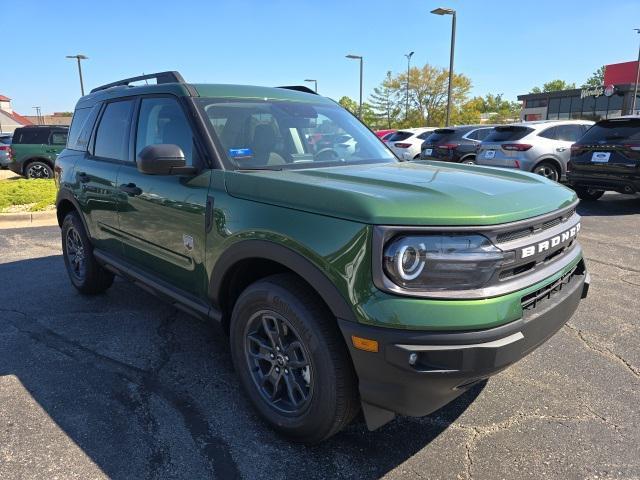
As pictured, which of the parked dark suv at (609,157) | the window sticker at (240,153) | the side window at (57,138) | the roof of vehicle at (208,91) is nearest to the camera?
the window sticker at (240,153)

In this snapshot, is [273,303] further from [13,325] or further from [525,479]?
[13,325]

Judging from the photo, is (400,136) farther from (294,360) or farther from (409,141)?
(294,360)

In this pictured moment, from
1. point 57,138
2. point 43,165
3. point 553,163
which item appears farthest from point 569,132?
point 43,165

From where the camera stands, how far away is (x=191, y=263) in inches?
118

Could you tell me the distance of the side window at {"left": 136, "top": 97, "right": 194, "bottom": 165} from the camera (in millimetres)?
3086

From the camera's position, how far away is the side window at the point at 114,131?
3.80 metres

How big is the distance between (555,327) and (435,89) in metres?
42.3

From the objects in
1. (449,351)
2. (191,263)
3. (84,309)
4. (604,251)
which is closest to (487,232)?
(449,351)

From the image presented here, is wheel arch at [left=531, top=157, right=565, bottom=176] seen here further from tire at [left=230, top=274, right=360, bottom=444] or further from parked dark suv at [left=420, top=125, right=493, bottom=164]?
tire at [left=230, top=274, right=360, bottom=444]

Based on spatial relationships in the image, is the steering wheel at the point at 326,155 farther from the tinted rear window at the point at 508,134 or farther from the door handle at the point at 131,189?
the tinted rear window at the point at 508,134

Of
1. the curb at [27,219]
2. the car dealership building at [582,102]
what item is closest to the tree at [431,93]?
the car dealership building at [582,102]

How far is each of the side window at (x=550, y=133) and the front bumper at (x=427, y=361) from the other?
941cm

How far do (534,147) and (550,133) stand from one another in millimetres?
755

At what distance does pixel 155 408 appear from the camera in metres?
2.87
